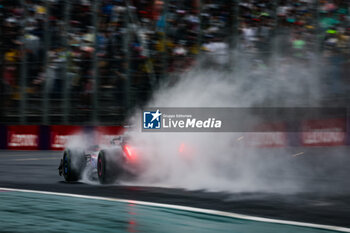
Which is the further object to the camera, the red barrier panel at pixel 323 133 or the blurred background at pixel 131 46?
the blurred background at pixel 131 46

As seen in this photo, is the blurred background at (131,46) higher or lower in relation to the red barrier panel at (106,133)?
higher

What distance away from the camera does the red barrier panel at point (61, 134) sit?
68.4ft

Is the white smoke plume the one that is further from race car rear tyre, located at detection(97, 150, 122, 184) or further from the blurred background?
the blurred background

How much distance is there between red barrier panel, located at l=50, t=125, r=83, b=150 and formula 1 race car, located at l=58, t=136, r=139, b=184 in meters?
10.6

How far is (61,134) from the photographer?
2091 cm

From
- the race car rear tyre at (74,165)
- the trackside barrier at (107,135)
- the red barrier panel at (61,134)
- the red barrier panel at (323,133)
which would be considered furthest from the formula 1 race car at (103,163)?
the red barrier panel at (323,133)

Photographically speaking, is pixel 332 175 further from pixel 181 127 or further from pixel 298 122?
pixel 298 122

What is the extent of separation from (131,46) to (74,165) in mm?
10986

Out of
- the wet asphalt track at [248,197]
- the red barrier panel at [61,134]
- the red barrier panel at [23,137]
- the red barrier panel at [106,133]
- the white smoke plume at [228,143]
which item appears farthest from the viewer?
the red barrier panel at [23,137]

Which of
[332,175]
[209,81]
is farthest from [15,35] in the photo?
[332,175]

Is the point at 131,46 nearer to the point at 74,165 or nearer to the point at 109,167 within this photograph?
the point at 74,165

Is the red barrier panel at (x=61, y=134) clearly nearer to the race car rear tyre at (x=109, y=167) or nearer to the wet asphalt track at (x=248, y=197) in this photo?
the wet asphalt track at (x=248, y=197)

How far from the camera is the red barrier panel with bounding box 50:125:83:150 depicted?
20.8 metres

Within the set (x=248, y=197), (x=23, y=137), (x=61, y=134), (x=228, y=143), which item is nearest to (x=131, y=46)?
(x=61, y=134)
